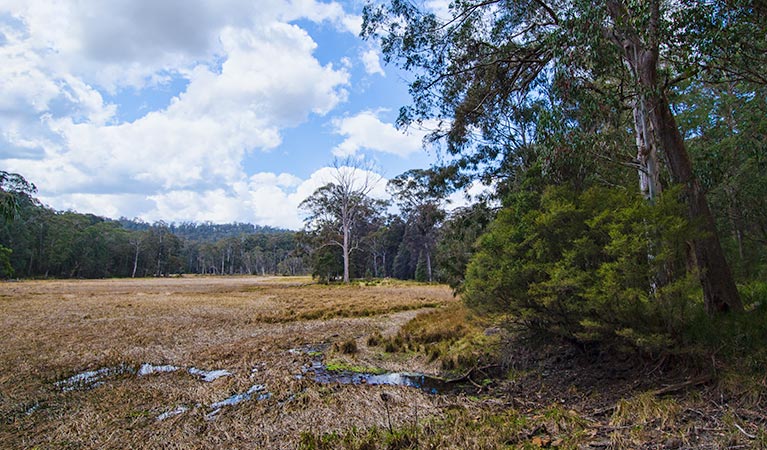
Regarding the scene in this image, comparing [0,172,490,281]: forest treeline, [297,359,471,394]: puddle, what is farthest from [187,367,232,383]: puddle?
[0,172,490,281]: forest treeline

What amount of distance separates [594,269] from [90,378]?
25.9 feet

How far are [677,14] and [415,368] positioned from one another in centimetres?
684

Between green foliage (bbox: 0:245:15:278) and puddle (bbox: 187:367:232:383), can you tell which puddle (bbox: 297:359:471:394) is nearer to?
puddle (bbox: 187:367:232:383)

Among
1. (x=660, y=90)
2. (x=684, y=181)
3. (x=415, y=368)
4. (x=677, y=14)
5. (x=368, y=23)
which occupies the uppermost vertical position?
(x=368, y=23)

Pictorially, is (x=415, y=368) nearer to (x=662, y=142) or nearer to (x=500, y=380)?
(x=500, y=380)

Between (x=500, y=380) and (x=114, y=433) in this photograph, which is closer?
(x=114, y=433)

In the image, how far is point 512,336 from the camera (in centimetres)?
814

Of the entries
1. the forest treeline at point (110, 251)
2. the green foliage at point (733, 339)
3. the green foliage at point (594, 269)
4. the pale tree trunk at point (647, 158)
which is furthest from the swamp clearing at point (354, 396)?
the forest treeline at point (110, 251)

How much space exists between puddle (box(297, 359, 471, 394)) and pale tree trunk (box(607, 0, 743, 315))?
145 inches

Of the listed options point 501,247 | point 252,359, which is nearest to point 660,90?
point 501,247

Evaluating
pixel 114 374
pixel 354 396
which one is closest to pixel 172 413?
pixel 354 396

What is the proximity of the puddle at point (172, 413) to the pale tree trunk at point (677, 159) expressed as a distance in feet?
21.8

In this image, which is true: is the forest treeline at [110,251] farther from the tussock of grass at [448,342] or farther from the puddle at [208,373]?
the puddle at [208,373]

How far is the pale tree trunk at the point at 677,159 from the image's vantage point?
5.40 meters
